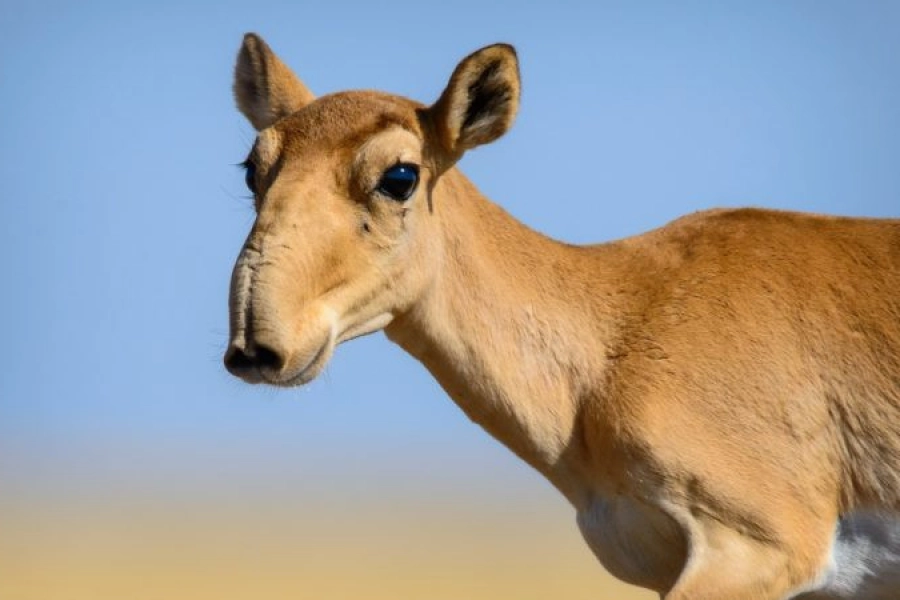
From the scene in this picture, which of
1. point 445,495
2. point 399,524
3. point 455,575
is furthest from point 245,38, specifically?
point 445,495

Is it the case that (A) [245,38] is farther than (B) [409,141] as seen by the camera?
Yes

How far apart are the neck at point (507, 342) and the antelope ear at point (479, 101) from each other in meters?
0.46

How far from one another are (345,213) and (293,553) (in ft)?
203

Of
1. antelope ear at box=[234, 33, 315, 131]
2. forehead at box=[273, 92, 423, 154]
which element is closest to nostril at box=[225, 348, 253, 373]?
forehead at box=[273, 92, 423, 154]

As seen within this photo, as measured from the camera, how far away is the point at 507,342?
15406mm

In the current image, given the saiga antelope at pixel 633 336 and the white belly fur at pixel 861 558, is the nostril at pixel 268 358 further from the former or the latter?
the white belly fur at pixel 861 558

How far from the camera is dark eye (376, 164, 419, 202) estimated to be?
14.5 metres

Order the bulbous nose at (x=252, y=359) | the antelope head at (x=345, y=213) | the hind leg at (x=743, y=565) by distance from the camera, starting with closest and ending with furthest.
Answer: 1. the bulbous nose at (x=252, y=359)
2. the antelope head at (x=345, y=213)
3. the hind leg at (x=743, y=565)

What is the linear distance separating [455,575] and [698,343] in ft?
166

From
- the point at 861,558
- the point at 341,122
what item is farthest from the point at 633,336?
the point at 341,122

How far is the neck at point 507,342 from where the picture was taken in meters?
15.3

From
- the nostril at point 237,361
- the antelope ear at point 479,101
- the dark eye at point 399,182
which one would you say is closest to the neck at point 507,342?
the antelope ear at point 479,101

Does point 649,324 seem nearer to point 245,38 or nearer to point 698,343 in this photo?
point 698,343

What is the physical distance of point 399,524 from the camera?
9238 centimetres
